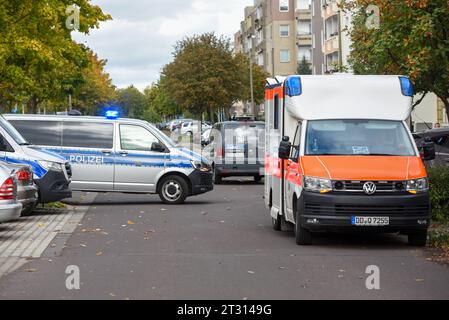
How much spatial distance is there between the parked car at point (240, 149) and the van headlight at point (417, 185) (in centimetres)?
1570

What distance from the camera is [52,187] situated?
61.8ft

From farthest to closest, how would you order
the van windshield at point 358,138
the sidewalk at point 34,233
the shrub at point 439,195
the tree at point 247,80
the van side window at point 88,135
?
the tree at point 247,80 → the van side window at point 88,135 → the shrub at point 439,195 → the van windshield at point 358,138 → the sidewalk at point 34,233

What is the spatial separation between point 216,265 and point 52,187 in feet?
26.7

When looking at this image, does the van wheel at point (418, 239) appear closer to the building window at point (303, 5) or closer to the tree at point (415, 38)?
the tree at point (415, 38)

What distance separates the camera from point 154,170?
856 inches

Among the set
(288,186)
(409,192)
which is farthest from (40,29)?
(409,192)

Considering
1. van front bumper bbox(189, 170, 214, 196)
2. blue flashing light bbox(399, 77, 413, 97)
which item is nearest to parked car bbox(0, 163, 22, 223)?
blue flashing light bbox(399, 77, 413, 97)

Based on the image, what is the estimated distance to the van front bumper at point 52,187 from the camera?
61.5 feet

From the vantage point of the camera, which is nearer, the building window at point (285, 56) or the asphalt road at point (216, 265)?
the asphalt road at point (216, 265)

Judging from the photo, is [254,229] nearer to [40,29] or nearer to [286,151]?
[286,151]

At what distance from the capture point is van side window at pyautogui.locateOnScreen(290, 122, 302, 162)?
14110mm

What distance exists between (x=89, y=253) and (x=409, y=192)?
14.7 feet

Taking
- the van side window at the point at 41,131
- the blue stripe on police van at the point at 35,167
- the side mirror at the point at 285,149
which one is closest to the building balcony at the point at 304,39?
the van side window at the point at 41,131
